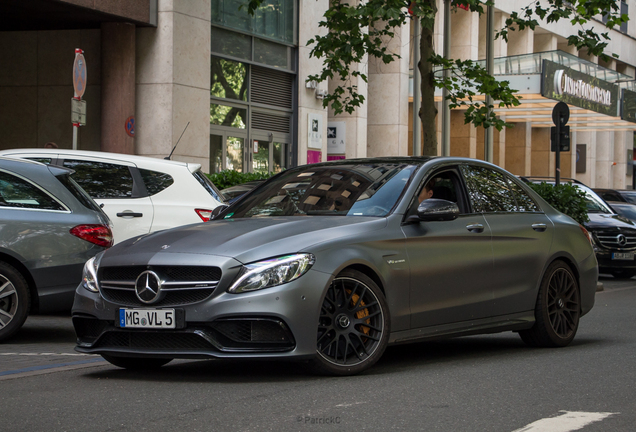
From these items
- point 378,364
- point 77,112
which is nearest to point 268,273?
point 378,364

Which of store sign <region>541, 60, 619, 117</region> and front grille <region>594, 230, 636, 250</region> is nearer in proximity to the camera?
front grille <region>594, 230, 636, 250</region>

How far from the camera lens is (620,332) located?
9.84 metres

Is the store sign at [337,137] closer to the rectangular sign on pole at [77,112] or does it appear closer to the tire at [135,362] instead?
the rectangular sign on pole at [77,112]

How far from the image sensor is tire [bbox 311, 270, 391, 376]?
6203 millimetres

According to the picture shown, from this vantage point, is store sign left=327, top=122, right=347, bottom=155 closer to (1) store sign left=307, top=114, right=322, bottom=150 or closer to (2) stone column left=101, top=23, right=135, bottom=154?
(1) store sign left=307, top=114, right=322, bottom=150

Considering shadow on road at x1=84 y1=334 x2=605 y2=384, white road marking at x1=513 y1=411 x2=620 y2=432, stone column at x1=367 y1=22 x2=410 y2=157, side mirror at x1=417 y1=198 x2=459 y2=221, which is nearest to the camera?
white road marking at x1=513 y1=411 x2=620 y2=432

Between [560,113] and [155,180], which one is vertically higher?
[560,113]

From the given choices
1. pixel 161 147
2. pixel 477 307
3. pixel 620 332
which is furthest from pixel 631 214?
pixel 477 307

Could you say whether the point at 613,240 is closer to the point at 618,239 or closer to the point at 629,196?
the point at 618,239

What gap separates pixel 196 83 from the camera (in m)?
22.9

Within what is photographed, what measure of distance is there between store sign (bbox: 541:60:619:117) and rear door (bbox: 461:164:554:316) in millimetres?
25389

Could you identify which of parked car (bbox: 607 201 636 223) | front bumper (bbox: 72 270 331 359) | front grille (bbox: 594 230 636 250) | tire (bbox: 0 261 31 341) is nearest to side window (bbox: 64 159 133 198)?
tire (bbox: 0 261 31 341)

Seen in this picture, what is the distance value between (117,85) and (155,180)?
11077mm

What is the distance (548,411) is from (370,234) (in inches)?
71.8
